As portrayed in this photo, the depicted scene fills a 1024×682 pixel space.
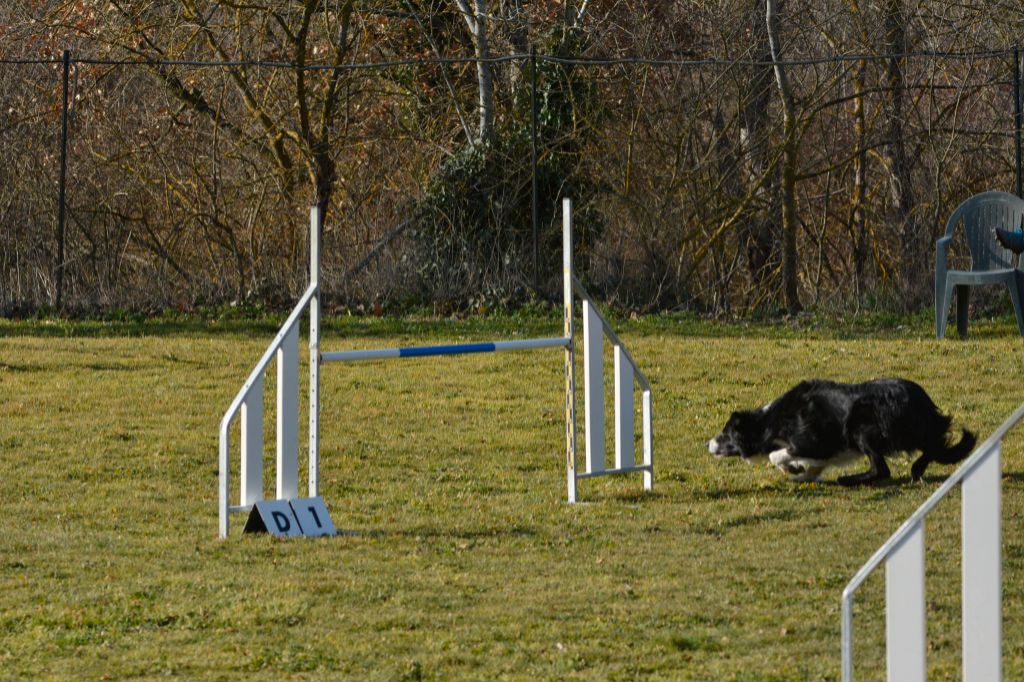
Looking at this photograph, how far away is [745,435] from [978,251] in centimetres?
536

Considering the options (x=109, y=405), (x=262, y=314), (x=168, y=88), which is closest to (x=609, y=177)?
(x=262, y=314)

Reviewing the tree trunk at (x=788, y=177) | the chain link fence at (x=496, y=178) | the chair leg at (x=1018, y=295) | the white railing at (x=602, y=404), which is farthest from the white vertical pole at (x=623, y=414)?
the tree trunk at (x=788, y=177)

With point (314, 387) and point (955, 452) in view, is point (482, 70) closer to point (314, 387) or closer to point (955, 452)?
point (955, 452)

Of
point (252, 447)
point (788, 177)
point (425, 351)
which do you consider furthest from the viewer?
point (788, 177)

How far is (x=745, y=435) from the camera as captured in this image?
9.09 meters

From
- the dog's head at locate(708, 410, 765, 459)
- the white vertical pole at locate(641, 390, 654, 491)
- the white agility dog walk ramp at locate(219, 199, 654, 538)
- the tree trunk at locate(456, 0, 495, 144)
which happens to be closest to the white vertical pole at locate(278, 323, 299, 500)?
the white agility dog walk ramp at locate(219, 199, 654, 538)

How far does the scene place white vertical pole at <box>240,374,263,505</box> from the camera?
7574 mm

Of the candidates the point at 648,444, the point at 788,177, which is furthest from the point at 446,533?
the point at 788,177

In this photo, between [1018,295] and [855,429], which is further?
[1018,295]

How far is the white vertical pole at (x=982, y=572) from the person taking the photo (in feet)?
12.8

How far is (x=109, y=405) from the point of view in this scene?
1169 centimetres

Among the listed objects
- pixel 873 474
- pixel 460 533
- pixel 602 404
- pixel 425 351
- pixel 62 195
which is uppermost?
pixel 62 195

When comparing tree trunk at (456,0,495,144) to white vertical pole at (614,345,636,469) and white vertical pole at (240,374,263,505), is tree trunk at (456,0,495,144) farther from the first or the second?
white vertical pole at (240,374,263,505)

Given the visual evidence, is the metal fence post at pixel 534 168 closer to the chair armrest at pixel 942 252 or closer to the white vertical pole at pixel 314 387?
the chair armrest at pixel 942 252
